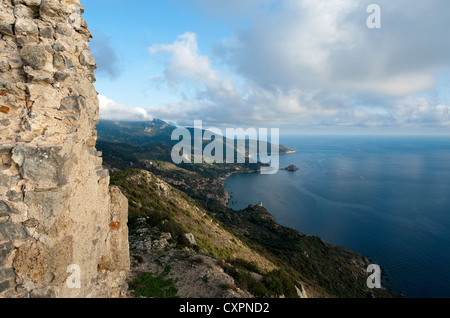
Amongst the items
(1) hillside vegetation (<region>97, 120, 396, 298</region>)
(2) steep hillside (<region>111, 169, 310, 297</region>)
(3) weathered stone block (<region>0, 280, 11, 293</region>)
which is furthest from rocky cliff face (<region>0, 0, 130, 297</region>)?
(1) hillside vegetation (<region>97, 120, 396, 298</region>)

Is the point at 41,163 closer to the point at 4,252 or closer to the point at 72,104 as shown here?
the point at 72,104

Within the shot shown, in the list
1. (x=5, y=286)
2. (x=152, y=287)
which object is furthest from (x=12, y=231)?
(x=152, y=287)

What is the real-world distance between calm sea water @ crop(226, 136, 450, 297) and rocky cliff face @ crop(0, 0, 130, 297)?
58407 millimetres

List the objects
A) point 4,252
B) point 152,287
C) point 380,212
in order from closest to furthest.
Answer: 1. point 4,252
2. point 152,287
3. point 380,212

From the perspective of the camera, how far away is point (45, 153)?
4.41 meters

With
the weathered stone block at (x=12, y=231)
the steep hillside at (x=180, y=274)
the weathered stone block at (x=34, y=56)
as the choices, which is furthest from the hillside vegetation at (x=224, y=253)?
the weathered stone block at (x=34, y=56)

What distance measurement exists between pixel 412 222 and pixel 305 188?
4635cm

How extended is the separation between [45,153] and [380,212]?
97.4 m

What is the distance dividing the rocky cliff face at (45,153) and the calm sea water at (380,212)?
192ft

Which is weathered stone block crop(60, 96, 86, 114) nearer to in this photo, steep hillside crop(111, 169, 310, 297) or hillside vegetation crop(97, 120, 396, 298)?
steep hillside crop(111, 169, 310, 297)

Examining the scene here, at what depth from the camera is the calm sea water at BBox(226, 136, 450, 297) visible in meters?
50.0

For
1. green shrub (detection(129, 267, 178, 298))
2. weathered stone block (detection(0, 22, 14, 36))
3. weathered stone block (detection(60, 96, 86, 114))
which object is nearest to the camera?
weathered stone block (detection(0, 22, 14, 36))
